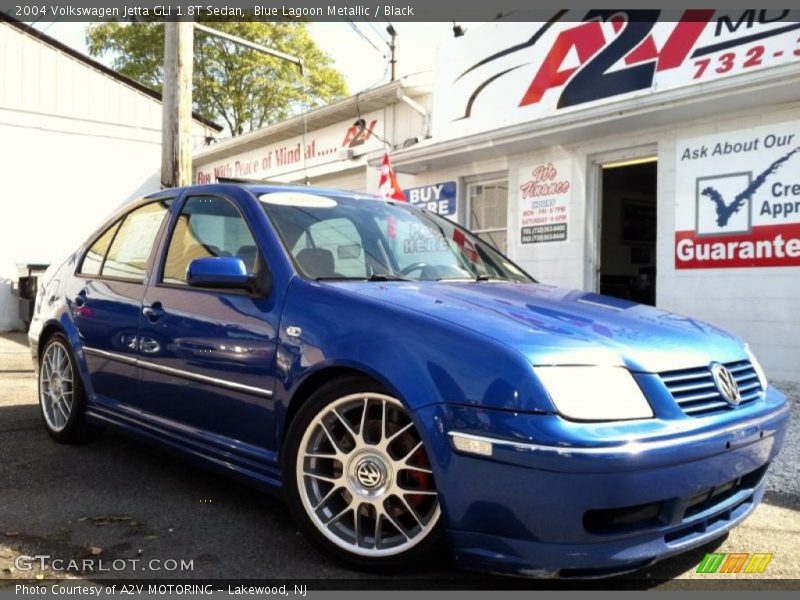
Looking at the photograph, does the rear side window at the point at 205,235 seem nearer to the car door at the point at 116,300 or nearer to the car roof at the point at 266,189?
the car roof at the point at 266,189

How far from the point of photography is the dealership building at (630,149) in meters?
6.88

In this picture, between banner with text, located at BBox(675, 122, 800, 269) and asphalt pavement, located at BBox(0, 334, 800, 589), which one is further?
banner with text, located at BBox(675, 122, 800, 269)

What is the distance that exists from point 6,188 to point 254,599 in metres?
14.4

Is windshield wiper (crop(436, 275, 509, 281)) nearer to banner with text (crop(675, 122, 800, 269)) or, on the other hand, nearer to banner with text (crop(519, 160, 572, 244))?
banner with text (crop(675, 122, 800, 269))

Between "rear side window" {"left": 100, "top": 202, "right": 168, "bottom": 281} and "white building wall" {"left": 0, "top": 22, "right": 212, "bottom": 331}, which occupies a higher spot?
"white building wall" {"left": 0, "top": 22, "right": 212, "bottom": 331}

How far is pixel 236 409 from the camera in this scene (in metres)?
3.19

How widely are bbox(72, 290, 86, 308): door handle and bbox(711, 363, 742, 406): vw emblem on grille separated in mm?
3594

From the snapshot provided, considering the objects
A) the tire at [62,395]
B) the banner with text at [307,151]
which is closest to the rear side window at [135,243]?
the tire at [62,395]

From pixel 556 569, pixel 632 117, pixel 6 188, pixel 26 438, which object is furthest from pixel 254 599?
pixel 6 188

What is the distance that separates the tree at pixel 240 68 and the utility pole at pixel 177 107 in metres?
19.4

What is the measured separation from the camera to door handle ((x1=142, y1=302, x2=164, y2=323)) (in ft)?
12.0

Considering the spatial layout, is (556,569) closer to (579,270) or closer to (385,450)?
(385,450)

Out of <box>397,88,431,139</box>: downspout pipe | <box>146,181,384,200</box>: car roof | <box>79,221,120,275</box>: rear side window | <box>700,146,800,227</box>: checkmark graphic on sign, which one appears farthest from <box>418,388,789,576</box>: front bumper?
<box>397,88,431,139</box>: downspout pipe

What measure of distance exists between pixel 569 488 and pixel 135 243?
310 centimetres
